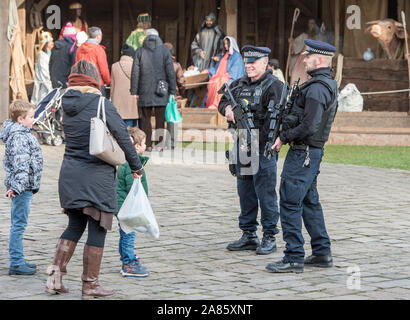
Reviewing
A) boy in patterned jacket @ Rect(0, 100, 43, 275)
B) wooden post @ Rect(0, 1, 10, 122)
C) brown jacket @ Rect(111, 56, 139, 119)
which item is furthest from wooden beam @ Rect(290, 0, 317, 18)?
boy in patterned jacket @ Rect(0, 100, 43, 275)

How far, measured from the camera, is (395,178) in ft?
39.5

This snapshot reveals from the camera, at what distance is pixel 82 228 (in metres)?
5.84

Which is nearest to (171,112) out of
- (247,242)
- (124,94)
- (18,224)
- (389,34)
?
(124,94)

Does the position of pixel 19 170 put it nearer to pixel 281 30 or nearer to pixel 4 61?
pixel 4 61

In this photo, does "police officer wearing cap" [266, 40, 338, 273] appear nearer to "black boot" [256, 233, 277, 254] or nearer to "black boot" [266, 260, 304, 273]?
"black boot" [266, 260, 304, 273]

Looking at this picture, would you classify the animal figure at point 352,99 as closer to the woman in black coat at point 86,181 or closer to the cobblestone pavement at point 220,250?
the cobblestone pavement at point 220,250

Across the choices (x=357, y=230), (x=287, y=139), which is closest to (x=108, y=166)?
(x=287, y=139)

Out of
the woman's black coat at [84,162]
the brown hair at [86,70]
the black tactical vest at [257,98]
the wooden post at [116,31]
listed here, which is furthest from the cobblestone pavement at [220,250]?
the wooden post at [116,31]

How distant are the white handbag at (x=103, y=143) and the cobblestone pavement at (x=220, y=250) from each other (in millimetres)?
895

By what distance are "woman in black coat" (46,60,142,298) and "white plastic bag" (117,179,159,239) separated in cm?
26

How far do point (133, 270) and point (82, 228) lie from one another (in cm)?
64

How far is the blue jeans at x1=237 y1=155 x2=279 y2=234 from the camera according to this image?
7.21 m

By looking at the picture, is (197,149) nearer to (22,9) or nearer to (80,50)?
(80,50)
